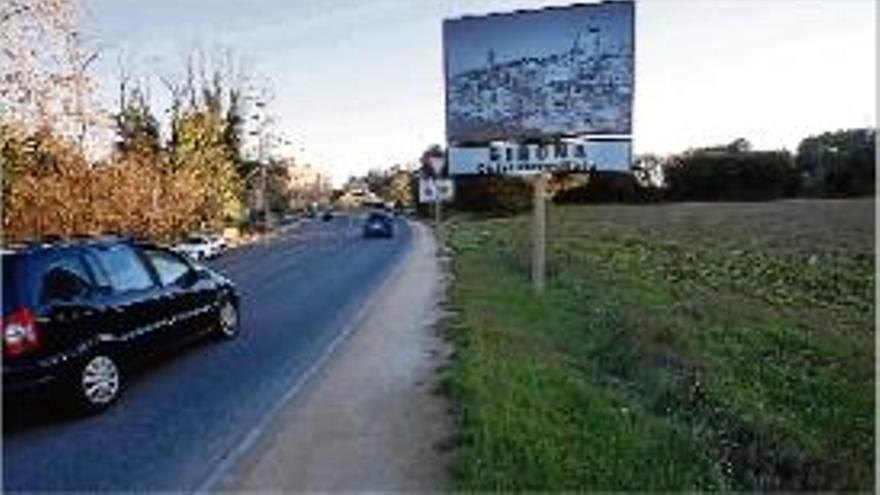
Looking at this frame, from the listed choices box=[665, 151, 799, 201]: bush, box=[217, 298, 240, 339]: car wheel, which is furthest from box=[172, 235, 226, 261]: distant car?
box=[665, 151, 799, 201]: bush

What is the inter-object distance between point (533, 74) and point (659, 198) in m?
84.4

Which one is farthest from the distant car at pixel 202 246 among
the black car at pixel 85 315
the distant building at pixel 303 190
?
the distant building at pixel 303 190

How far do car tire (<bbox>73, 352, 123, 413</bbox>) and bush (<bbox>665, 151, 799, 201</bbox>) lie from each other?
305 feet

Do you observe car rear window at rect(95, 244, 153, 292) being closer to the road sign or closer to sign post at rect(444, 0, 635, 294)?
sign post at rect(444, 0, 635, 294)

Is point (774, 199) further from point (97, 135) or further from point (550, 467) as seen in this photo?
point (550, 467)

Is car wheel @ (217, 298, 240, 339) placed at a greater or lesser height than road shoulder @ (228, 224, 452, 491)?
greater

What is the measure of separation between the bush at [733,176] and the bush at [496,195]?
20256 millimetres

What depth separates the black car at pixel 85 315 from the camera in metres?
9.90

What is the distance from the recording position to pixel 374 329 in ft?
51.5

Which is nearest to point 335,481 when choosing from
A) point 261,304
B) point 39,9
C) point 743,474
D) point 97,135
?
point 743,474

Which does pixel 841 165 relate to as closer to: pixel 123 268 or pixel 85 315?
pixel 123 268

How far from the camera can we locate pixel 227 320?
1436 centimetres

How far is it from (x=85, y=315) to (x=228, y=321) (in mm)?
3931

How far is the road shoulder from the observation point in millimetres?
7867
